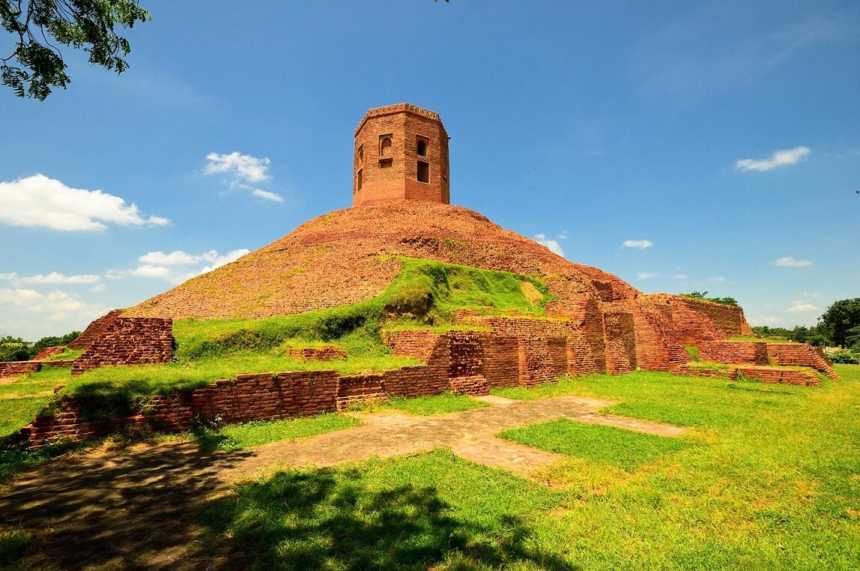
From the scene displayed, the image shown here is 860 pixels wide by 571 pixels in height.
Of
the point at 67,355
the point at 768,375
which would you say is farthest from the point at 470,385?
the point at 67,355

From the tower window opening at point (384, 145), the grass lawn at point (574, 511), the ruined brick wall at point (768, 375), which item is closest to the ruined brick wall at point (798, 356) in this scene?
the ruined brick wall at point (768, 375)

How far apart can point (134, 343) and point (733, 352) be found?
2317 cm

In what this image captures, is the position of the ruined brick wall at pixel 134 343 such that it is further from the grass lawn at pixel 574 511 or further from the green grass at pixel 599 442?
the green grass at pixel 599 442

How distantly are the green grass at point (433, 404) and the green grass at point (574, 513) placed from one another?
10.3 feet

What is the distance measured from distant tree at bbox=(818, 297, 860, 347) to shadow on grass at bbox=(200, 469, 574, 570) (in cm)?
6751

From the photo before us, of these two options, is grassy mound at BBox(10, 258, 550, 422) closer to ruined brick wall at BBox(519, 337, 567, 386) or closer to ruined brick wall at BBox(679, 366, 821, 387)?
ruined brick wall at BBox(519, 337, 567, 386)

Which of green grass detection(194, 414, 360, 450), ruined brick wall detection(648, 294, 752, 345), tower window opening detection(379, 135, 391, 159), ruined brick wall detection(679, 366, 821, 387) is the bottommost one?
green grass detection(194, 414, 360, 450)

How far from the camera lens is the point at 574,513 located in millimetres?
3846

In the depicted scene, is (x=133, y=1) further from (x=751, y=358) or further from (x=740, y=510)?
(x=751, y=358)

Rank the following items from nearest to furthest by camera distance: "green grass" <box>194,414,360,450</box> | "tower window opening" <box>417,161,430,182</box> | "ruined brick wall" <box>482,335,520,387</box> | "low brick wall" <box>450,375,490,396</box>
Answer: "green grass" <box>194,414,360,450</box>
"low brick wall" <box>450,375,490,396</box>
"ruined brick wall" <box>482,335,520,387</box>
"tower window opening" <box>417,161,430,182</box>

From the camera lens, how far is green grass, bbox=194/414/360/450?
6250 mm

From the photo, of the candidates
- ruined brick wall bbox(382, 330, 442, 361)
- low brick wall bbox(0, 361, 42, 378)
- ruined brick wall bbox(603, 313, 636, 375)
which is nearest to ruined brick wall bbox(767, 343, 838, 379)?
ruined brick wall bbox(603, 313, 636, 375)

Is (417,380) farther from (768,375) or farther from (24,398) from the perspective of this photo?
(768,375)

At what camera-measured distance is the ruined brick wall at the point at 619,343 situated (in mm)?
16361
